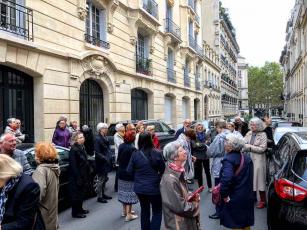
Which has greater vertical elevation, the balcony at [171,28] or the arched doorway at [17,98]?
the balcony at [171,28]

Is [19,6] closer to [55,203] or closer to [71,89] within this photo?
[71,89]

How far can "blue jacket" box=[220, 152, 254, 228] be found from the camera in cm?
469

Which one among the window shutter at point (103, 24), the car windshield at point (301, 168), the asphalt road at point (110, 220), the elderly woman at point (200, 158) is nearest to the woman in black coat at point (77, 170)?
the asphalt road at point (110, 220)

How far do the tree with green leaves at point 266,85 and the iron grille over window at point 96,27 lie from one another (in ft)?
299

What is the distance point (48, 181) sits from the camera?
4520 mm

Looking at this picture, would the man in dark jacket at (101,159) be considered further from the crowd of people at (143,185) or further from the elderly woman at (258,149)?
the elderly woman at (258,149)

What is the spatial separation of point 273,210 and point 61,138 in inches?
244

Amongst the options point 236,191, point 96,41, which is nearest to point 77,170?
point 236,191

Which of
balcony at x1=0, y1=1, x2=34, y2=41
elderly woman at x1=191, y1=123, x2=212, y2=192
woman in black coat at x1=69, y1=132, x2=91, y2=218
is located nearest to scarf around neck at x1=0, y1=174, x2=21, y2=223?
woman in black coat at x1=69, y1=132, x2=91, y2=218

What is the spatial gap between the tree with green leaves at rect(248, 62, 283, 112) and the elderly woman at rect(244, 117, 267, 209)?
325 feet

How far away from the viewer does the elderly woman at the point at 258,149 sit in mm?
7172

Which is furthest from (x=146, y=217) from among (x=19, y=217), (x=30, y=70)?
(x=30, y=70)

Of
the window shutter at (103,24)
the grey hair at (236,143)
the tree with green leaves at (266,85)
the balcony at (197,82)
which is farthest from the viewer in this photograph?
the tree with green leaves at (266,85)

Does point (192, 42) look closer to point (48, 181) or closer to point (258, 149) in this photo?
point (258, 149)
